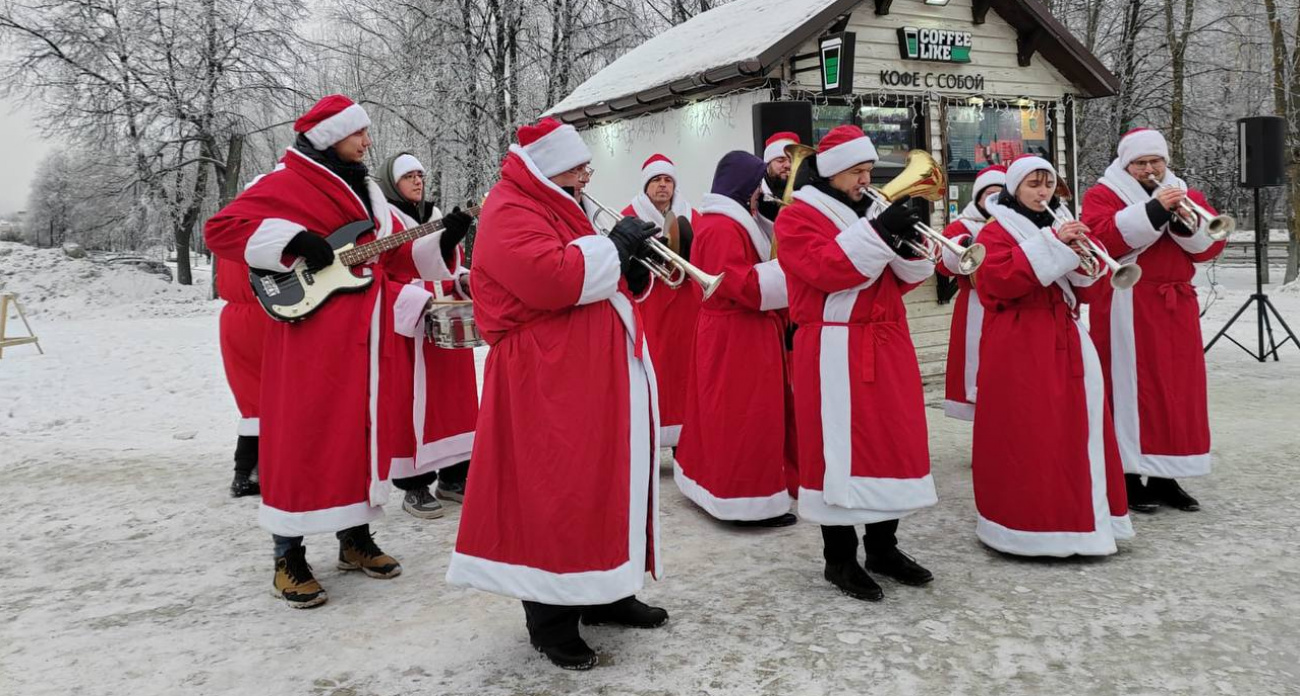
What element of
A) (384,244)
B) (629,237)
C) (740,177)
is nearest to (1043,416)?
(740,177)

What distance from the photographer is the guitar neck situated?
4234 mm

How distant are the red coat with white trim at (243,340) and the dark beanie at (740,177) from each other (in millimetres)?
3085

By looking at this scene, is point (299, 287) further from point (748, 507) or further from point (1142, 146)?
point (1142, 146)

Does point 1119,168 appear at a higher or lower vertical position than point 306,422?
higher

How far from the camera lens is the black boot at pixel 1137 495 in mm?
5113

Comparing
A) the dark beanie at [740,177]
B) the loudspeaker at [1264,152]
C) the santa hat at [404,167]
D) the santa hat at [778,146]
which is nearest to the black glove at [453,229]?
the santa hat at [404,167]

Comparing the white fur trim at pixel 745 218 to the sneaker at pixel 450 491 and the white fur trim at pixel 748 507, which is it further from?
the sneaker at pixel 450 491

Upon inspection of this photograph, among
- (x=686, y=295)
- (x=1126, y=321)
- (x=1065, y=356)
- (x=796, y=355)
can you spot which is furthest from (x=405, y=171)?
(x=1126, y=321)

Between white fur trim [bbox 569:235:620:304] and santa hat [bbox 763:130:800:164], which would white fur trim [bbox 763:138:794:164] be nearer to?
santa hat [bbox 763:130:800:164]

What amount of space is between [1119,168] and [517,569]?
400cm

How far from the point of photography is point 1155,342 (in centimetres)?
500

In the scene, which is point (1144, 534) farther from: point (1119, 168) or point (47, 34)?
point (47, 34)

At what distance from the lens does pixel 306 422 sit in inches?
161

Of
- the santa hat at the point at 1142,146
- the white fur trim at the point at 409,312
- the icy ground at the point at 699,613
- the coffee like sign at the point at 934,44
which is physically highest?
the coffee like sign at the point at 934,44
